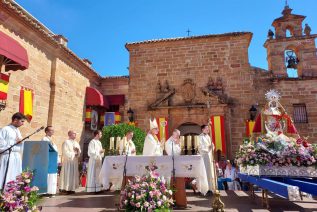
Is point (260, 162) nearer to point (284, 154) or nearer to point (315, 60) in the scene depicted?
point (284, 154)

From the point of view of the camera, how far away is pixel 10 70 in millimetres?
9359

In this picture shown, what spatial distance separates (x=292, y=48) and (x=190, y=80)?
252 inches

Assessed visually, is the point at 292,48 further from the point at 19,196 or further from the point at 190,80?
the point at 19,196

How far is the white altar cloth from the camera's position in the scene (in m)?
5.11

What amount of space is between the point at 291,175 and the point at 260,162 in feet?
2.11

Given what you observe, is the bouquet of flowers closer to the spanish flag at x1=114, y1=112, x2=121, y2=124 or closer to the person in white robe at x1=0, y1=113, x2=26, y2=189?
the person in white robe at x1=0, y1=113, x2=26, y2=189

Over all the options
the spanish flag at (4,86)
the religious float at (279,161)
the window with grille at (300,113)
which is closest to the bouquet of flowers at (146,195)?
the religious float at (279,161)

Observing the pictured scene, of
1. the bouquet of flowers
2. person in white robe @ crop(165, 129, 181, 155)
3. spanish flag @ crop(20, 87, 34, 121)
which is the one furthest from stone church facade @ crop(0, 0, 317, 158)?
the bouquet of flowers

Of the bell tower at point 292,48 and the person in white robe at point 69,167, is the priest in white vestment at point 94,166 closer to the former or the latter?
the person in white robe at point 69,167

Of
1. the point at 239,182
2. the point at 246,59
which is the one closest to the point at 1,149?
the point at 239,182

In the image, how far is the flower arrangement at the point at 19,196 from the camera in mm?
3074

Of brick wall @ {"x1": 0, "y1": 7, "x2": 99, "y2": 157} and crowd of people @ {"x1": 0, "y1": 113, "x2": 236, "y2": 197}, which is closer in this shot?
crowd of people @ {"x1": 0, "y1": 113, "x2": 236, "y2": 197}

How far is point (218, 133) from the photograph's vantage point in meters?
12.0

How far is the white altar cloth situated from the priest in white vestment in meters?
2.34
